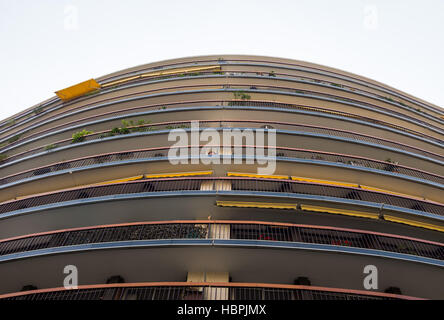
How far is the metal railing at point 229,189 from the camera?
48.4ft

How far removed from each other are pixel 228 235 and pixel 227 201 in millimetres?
2071

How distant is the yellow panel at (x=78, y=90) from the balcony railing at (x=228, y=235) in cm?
2449

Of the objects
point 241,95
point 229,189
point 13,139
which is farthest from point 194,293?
point 13,139

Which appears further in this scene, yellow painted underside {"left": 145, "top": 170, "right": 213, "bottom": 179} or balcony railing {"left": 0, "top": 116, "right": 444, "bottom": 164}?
balcony railing {"left": 0, "top": 116, "right": 444, "bottom": 164}

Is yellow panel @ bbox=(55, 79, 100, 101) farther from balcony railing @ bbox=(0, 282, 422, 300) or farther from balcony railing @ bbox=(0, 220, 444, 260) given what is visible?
balcony railing @ bbox=(0, 282, 422, 300)

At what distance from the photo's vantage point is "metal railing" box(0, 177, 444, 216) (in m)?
14.8

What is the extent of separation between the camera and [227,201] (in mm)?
13609

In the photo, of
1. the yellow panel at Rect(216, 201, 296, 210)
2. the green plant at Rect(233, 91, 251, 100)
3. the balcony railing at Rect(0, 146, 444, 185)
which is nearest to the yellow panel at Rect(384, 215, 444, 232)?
the balcony railing at Rect(0, 146, 444, 185)

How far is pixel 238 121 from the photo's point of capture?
→ 19562mm

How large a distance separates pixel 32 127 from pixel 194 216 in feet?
88.6

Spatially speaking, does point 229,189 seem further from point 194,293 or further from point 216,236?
point 194,293

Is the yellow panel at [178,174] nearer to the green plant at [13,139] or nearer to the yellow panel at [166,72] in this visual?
the yellow panel at [166,72]

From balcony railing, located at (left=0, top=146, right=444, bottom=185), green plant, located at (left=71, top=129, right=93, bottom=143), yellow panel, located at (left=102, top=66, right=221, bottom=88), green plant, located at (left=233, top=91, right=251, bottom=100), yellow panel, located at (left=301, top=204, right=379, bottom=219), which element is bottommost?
yellow panel, located at (left=301, top=204, right=379, bottom=219)
